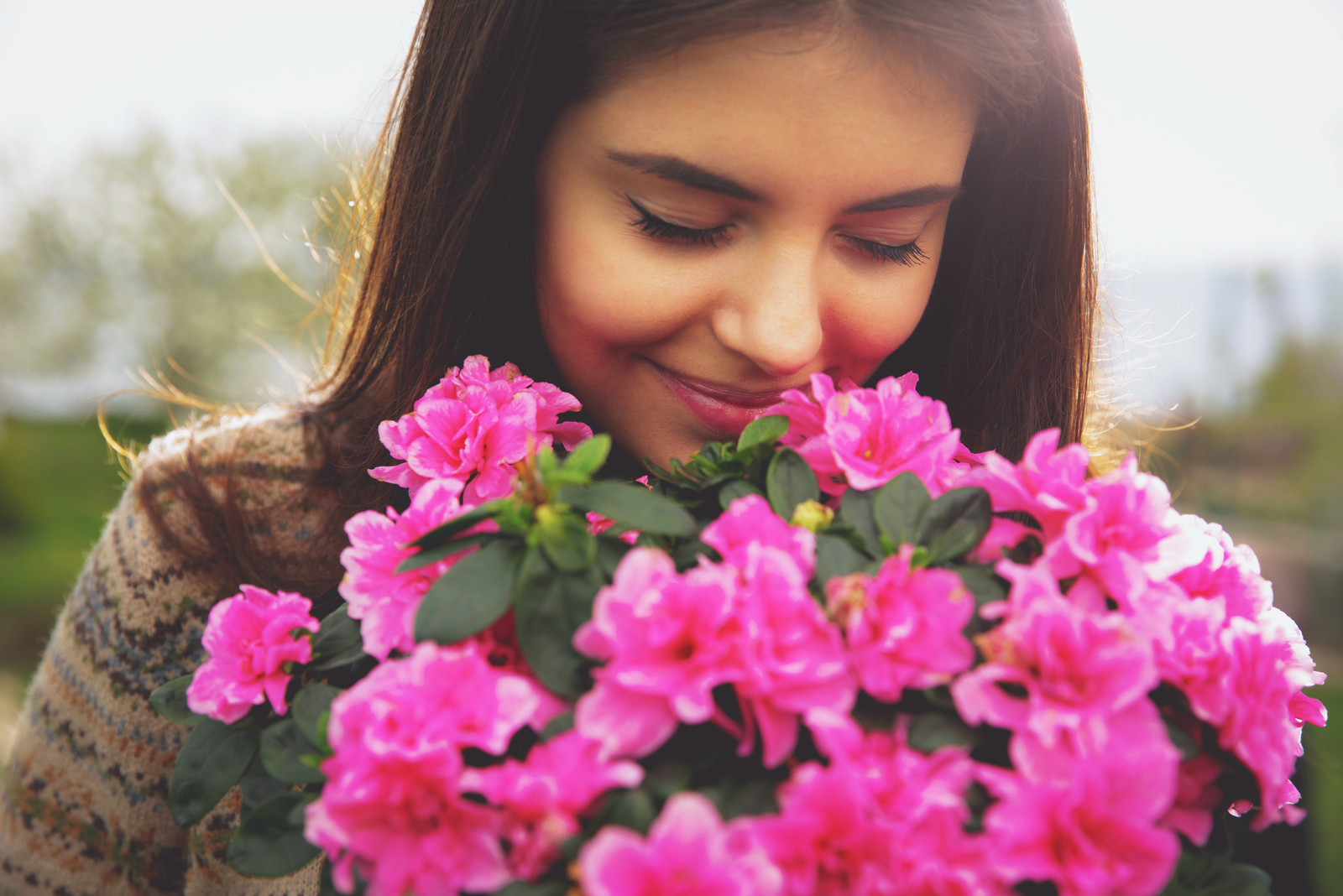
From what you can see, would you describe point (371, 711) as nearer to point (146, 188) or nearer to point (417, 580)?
point (417, 580)

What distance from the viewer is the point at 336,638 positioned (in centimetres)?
95

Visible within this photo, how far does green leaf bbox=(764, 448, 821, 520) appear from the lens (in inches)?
35.4

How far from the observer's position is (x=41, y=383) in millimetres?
17188

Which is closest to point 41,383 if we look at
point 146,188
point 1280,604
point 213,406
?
point 146,188

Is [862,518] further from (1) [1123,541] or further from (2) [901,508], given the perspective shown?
(1) [1123,541]

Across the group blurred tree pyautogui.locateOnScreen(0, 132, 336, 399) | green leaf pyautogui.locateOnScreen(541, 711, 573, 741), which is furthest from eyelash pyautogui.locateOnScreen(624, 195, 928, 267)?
blurred tree pyautogui.locateOnScreen(0, 132, 336, 399)

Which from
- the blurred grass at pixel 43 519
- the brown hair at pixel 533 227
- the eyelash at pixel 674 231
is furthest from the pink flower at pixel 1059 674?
the blurred grass at pixel 43 519

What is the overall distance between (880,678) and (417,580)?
1.44 feet

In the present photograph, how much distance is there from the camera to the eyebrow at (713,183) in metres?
1.25

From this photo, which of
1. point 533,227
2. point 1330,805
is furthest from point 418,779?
point 1330,805

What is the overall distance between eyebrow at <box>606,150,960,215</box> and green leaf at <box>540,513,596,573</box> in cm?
63

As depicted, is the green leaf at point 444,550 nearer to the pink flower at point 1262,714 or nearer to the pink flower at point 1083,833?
the pink flower at point 1083,833

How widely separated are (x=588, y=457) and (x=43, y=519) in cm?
1296

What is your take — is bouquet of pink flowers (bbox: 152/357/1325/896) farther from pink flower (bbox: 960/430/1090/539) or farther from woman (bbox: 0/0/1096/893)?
woman (bbox: 0/0/1096/893)
